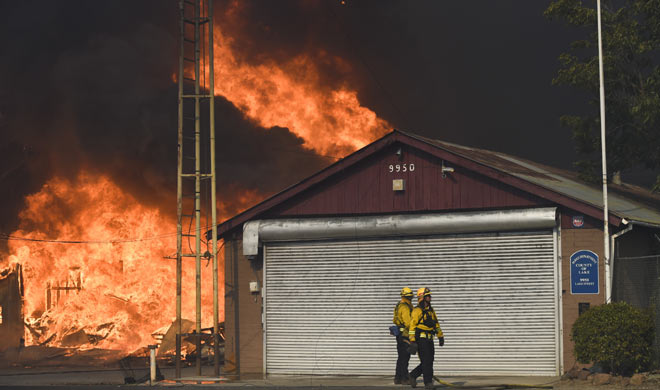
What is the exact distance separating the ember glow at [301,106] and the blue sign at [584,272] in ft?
66.4

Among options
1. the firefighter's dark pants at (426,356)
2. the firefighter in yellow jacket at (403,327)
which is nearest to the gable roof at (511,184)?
the firefighter in yellow jacket at (403,327)

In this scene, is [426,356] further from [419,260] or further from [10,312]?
[10,312]

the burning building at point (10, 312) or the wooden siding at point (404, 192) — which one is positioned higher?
the wooden siding at point (404, 192)

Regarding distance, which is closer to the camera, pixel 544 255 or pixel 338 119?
pixel 544 255

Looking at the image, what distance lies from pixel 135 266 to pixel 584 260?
20.8 metres

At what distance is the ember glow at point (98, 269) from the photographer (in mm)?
36125

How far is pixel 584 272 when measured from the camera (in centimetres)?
2139

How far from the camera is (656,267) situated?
2192 centimetres

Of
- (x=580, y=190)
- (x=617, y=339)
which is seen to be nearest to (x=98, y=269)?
(x=580, y=190)

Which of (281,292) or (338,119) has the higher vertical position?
(338,119)

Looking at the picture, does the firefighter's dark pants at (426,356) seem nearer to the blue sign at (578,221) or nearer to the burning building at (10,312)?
the blue sign at (578,221)

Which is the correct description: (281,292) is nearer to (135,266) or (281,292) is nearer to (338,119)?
(135,266)

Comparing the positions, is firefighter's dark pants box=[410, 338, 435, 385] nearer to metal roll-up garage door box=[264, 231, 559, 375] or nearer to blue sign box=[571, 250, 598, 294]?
metal roll-up garage door box=[264, 231, 559, 375]

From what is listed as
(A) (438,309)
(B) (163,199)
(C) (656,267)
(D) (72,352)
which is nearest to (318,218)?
(A) (438,309)
